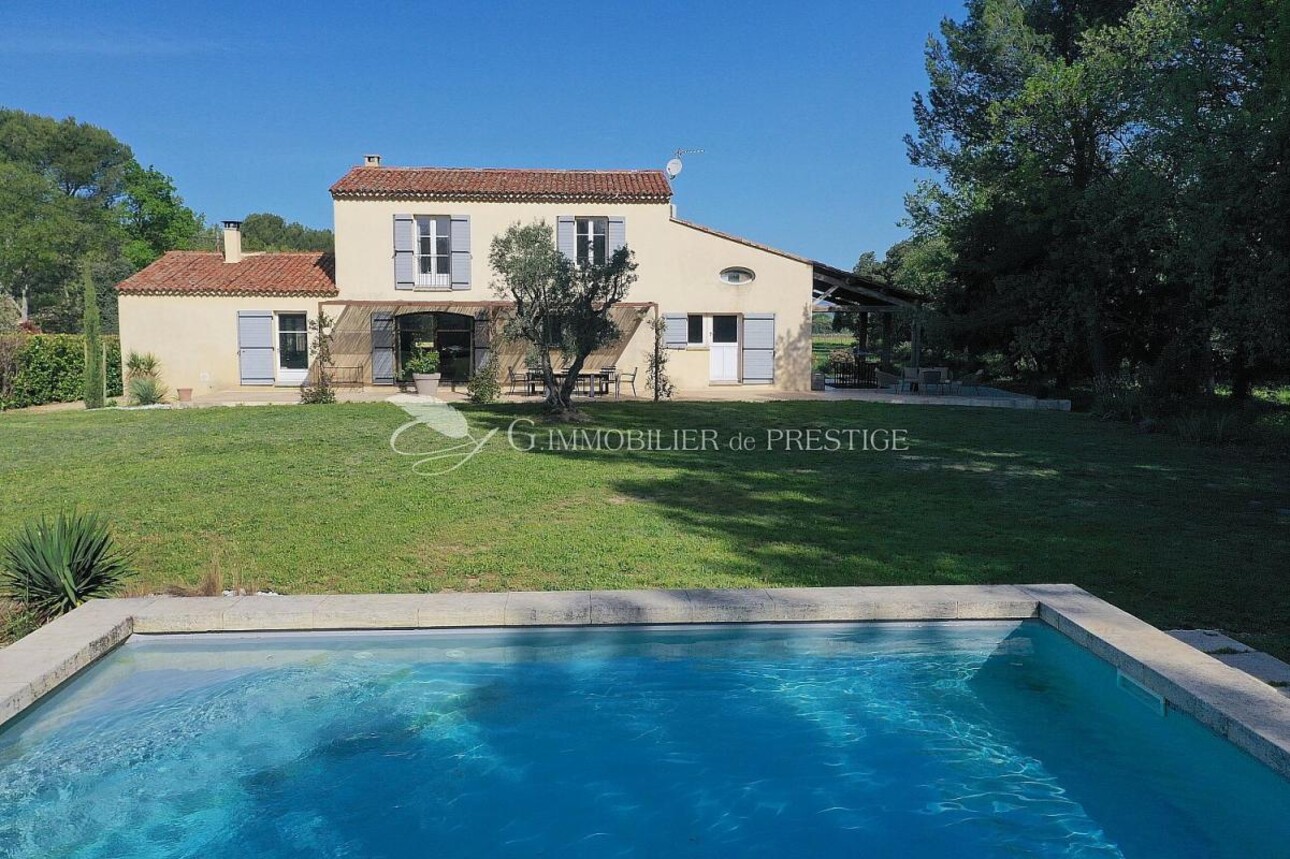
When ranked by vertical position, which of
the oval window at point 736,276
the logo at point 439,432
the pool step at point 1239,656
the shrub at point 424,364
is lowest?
the pool step at point 1239,656

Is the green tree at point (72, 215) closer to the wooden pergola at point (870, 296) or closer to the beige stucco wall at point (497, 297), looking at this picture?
the beige stucco wall at point (497, 297)

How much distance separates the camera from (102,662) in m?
5.42

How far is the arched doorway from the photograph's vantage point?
25828 millimetres

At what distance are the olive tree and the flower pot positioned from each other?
19.8 ft

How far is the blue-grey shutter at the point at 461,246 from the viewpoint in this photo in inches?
952

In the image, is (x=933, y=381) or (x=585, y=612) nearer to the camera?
(x=585, y=612)

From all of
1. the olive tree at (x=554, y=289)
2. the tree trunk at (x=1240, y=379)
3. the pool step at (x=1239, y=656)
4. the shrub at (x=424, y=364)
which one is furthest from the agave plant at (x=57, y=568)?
the tree trunk at (x=1240, y=379)

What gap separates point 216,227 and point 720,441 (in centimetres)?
6741

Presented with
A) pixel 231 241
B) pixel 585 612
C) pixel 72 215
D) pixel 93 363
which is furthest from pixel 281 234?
pixel 585 612

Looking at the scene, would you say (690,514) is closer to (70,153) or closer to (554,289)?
(554,289)

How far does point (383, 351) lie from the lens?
80.3 ft

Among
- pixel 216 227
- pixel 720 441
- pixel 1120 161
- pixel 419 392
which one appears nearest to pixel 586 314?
pixel 720 441

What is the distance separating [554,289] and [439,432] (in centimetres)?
339

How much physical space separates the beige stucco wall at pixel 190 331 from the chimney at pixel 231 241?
2.42 meters
